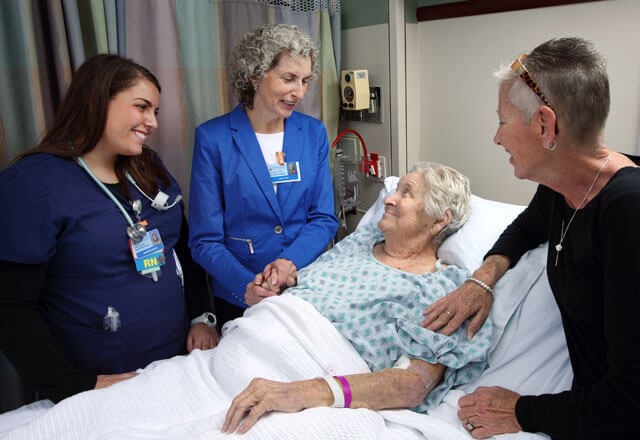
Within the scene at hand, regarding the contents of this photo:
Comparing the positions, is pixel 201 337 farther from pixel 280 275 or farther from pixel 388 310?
pixel 388 310

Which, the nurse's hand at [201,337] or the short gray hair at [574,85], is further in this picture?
the nurse's hand at [201,337]

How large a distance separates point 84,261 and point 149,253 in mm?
191

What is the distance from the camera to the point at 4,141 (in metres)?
1.80

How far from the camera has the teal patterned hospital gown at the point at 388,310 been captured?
1.36m

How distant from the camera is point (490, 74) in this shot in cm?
224

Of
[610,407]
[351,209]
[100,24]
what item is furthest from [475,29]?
[610,407]

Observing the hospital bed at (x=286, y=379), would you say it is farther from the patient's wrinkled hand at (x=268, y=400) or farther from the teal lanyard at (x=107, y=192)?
the teal lanyard at (x=107, y=192)

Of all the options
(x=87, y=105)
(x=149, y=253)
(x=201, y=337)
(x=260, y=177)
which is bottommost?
(x=201, y=337)

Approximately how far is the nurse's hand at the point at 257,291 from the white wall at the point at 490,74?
123cm

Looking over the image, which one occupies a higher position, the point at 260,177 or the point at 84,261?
the point at 260,177

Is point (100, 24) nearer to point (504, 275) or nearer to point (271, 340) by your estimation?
point (271, 340)

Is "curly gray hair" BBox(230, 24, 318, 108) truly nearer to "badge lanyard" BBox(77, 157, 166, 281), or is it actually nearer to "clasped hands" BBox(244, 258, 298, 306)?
"badge lanyard" BBox(77, 157, 166, 281)

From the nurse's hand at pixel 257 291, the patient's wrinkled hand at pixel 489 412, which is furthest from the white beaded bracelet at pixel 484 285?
the nurse's hand at pixel 257 291

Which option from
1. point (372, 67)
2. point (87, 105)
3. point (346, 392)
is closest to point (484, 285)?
point (346, 392)
